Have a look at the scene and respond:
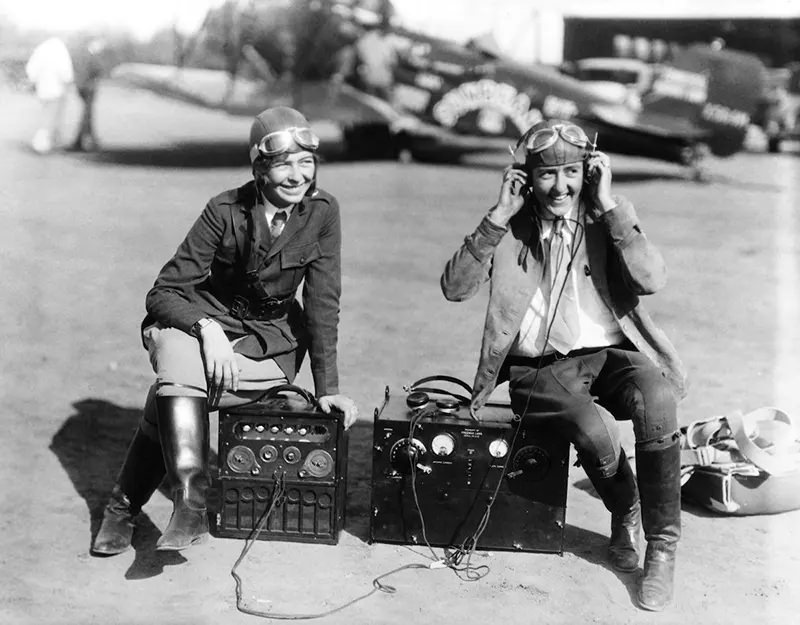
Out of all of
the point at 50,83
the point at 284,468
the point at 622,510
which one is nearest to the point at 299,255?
the point at 284,468

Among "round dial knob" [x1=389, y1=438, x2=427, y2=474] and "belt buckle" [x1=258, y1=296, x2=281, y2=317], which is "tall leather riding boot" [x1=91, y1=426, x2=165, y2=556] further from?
"round dial knob" [x1=389, y1=438, x2=427, y2=474]

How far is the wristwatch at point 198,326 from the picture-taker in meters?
4.00

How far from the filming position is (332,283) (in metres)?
4.28

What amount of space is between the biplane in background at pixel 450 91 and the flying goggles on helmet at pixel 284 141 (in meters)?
13.6

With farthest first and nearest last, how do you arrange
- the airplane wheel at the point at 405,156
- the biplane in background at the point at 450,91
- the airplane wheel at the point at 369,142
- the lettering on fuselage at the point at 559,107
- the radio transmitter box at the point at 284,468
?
the airplane wheel at the point at 369,142 → the airplane wheel at the point at 405,156 → the biplane in background at the point at 450,91 → the lettering on fuselage at the point at 559,107 → the radio transmitter box at the point at 284,468

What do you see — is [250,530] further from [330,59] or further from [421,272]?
[330,59]

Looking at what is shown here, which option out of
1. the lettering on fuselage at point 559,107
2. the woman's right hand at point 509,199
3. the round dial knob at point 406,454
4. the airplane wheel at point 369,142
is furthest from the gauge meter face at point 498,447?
the airplane wheel at point 369,142

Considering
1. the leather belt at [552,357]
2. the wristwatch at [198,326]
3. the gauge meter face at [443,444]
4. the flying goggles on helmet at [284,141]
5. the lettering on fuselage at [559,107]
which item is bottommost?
the gauge meter face at [443,444]

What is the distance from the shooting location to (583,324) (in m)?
4.11

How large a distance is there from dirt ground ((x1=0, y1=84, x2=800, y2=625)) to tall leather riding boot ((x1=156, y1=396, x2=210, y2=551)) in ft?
0.77

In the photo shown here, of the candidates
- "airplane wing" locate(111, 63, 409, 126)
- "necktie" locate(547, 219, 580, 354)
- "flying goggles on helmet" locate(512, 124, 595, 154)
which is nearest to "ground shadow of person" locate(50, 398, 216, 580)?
"necktie" locate(547, 219, 580, 354)

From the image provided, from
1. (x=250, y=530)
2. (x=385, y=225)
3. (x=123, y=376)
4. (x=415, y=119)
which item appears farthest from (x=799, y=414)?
(x=415, y=119)

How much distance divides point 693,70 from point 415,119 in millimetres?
4849

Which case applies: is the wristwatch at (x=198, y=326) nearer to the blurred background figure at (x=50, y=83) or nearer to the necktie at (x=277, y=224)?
the necktie at (x=277, y=224)
